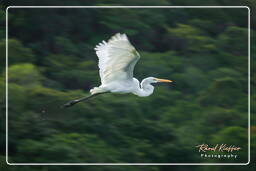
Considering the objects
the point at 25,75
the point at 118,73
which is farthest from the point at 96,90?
the point at 25,75

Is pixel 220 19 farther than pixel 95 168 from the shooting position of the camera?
Result: Yes

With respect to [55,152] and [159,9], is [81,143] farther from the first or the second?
[159,9]

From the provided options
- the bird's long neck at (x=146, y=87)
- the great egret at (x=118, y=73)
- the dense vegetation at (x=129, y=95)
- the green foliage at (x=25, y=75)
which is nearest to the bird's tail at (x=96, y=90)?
the great egret at (x=118, y=73)

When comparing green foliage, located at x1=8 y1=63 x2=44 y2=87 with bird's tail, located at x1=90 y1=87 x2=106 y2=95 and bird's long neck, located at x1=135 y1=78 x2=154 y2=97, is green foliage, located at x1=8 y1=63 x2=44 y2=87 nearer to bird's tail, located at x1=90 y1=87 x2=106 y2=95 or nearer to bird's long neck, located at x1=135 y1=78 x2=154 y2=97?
bird's tail, located at x1=90 y1=87 x2=106 y2=95

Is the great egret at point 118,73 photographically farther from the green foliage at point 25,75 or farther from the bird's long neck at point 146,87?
the green foliage at point 25,75

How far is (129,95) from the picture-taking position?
6.84m

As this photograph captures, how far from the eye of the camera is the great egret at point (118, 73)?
590 cm

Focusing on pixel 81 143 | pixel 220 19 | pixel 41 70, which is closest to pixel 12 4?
pixel 41 70

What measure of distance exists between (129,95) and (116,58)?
0.92m

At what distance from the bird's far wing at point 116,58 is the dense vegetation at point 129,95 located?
1.12ft

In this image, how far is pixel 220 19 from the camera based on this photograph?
7156 millimetres

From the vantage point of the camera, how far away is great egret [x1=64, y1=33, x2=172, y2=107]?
590cm

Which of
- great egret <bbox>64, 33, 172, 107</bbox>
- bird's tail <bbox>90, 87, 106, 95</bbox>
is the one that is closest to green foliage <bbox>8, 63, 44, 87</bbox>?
great egret <bbox>64, 33, 172, 107</bbox>

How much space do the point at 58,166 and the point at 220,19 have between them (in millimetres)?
2312
